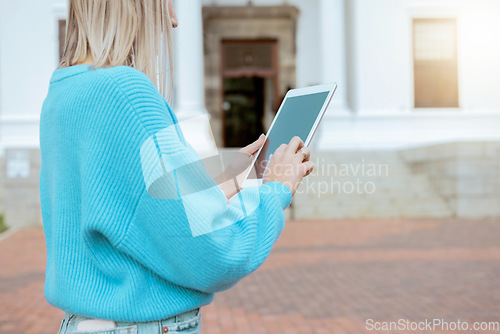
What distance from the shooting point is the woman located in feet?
3.72

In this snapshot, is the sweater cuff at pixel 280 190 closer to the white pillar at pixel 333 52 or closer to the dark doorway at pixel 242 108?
the white pillar at pixel 333 52

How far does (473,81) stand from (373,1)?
3.45m

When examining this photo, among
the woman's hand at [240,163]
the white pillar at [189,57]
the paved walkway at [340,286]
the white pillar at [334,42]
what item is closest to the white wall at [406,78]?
the white pillar at [334,42]

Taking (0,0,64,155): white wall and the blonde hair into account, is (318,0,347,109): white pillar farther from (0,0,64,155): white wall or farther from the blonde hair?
the blonde hair

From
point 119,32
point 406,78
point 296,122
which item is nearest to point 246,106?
point 406,78

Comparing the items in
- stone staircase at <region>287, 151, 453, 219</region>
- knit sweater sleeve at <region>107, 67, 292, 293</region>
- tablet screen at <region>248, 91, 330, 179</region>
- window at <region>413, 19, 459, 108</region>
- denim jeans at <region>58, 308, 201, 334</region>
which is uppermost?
window at <region>413, 19, 459, 108</region>

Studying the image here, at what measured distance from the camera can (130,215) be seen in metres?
1.16

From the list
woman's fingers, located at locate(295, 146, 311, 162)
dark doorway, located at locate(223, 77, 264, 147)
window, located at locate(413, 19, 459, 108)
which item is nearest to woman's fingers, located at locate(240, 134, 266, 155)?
woman's fingers, located at locate(295, 146, 311, 162)

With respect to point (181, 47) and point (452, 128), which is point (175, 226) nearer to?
point (181, 47)

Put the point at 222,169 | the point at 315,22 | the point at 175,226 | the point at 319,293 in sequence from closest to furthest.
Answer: the point at 175,226
the point at 222,169
the point at 319,293
the point at 315,22

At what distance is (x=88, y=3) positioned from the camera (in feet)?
4.09

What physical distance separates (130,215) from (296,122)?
57 cm

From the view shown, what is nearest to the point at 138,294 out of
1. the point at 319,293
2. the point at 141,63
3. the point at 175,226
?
the point at 175,226

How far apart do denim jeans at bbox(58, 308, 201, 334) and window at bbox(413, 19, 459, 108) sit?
52.2ft
